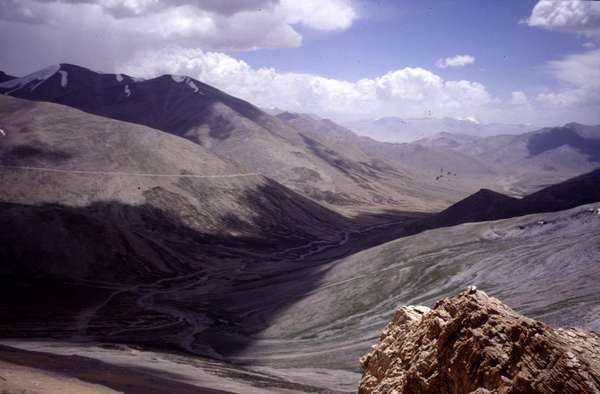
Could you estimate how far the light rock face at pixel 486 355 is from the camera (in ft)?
35.5

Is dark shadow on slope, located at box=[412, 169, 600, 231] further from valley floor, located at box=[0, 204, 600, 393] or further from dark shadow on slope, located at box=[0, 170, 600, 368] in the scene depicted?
valley floor, located at box=[0, 204, 600, 393]

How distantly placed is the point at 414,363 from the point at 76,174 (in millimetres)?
118716

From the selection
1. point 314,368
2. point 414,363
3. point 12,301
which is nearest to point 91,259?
point 12,301

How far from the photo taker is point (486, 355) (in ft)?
38.9

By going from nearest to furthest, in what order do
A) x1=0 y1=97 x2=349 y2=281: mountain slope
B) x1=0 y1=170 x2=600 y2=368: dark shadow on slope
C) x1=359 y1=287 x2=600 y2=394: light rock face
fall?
x1=359 y1=287 x2=600 y2=394: light rock face, x1=0 y1=170 x2=600 y2=368: dark shadow on slope, x1=0 y1=97 x2=349 y2=281: mountain slope

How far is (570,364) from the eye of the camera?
10711 mm

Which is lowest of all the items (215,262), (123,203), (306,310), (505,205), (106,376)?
(306,310)

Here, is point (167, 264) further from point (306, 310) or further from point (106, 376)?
point (106, 376)

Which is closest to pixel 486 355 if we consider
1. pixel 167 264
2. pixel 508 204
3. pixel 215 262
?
pixel 167 264

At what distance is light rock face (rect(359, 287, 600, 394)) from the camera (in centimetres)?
1081

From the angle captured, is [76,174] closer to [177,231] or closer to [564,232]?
[177,231]

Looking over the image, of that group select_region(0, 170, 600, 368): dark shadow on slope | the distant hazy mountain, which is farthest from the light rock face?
the distant hazy mountain

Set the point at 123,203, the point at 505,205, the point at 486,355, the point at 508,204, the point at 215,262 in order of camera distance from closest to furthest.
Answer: the point at 486,355 → the point at 215,262 → the point at 508,204 → the point at 505,205 → the point at 123,203

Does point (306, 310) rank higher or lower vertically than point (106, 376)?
lower
